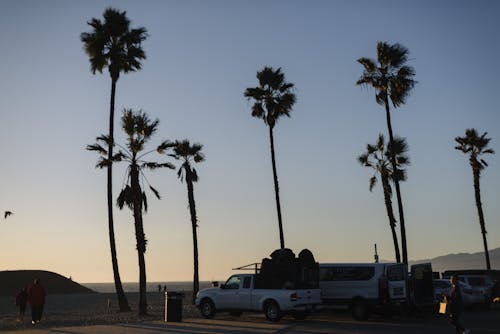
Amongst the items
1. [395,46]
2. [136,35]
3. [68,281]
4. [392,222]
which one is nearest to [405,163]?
[392,222]

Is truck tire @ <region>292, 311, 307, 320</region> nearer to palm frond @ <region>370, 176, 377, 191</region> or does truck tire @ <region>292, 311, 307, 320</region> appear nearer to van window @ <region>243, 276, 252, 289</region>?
van window @ <region>243, 276, 252, 289</region>

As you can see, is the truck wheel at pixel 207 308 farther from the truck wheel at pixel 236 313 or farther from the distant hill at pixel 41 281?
the distant hill at pixel 41 281

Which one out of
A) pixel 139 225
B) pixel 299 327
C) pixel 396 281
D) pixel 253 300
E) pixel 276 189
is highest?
pixel 276 189

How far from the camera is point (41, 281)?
85438 mm

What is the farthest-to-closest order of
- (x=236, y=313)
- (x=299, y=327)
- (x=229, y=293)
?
(x=236, y=313) < (x=229, y=293) < (x=299, y=327)

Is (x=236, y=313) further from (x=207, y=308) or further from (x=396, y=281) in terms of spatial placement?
(x=396, y=281)

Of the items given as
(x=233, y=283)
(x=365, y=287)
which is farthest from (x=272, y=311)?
(x=365, y=287)

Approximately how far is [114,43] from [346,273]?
18443mm

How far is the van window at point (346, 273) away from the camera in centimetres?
2256

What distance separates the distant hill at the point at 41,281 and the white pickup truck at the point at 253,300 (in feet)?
200

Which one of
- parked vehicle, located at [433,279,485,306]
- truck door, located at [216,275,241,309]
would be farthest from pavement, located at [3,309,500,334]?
parked vehicle, located at [433,279,485,306]

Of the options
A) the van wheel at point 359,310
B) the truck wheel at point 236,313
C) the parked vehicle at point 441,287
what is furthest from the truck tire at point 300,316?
the parked vehicle at point 441,287

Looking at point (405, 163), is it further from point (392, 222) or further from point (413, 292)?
point (413, 292)

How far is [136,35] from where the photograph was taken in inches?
1325
